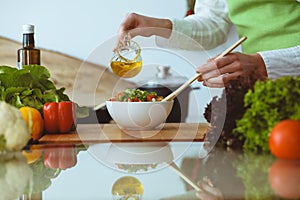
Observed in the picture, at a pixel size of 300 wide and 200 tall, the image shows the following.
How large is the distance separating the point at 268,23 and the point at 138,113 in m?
0.70

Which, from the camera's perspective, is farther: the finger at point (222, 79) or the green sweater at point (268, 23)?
the green sweater at point (268, 23)

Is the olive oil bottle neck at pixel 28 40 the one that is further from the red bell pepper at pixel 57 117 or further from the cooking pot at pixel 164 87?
the cooking pot at pixel 164 87

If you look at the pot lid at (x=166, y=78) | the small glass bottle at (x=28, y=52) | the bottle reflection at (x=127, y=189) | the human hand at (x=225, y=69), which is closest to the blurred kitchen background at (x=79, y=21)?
the pot lid at (x=166, y=78)

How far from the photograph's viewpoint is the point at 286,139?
914 mm

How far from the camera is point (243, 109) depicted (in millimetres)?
1055

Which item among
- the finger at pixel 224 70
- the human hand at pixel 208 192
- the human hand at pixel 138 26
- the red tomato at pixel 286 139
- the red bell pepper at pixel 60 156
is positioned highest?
the human hand at pixel 138 26

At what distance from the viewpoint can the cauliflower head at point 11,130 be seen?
100 cm

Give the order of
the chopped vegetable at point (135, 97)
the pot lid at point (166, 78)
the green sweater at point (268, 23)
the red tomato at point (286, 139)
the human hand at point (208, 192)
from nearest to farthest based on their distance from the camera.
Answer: the human hand at point (208, 192) → the red tomato at point (286, 139) → the chopped vegetable at point (135, 97) → the green sweater at point (268, 23) → the pot lid at point (166, 78)

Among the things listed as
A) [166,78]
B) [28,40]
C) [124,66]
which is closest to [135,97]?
[124,66]

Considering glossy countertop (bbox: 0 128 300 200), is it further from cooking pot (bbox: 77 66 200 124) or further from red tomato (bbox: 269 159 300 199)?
cooking pot (bbox: 77 66 200 124)

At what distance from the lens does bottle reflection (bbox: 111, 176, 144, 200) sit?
2.35 feet

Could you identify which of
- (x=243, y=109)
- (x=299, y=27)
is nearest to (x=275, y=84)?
(x=243, y=109)

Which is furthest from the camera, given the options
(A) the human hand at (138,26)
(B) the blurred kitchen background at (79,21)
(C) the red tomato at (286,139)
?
(B) the blurred kitchen background at (79,21)

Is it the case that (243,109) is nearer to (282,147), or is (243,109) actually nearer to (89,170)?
(282,147)
